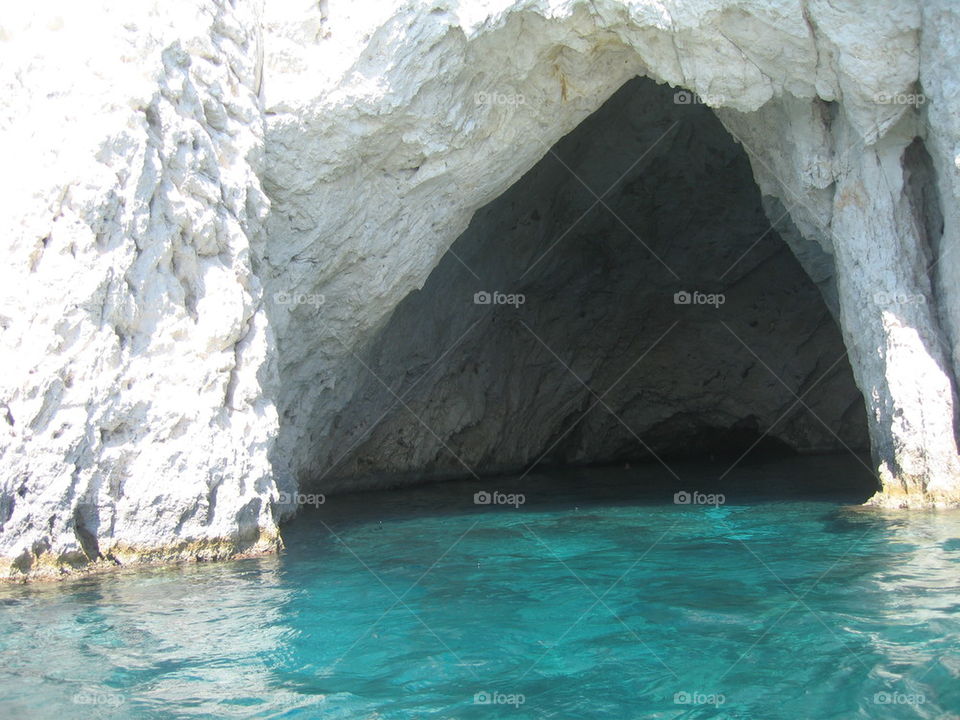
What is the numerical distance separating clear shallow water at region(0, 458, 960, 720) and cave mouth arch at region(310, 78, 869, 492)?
5.27 metres

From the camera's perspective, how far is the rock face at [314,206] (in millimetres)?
7574

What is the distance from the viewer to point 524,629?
5.79 metres

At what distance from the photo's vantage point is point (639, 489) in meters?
14.1

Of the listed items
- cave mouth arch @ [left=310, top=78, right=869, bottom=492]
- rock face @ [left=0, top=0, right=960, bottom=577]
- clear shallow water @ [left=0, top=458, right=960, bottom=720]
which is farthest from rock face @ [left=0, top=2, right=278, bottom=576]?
cave mouth arch @ [left=310, top=78, right=869, bottom=492]

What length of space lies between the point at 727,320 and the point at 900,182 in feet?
27.3

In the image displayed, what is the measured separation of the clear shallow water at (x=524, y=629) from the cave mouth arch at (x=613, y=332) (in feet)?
17.3

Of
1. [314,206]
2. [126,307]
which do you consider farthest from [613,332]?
[126,307]

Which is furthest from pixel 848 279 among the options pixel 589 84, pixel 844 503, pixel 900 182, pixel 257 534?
pixel 257 534

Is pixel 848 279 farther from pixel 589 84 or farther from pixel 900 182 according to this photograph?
pixel 589 84

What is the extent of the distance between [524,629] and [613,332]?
1216 cm

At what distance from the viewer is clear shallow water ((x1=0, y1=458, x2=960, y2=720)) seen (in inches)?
179

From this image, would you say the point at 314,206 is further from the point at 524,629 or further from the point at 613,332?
the point at 613,332

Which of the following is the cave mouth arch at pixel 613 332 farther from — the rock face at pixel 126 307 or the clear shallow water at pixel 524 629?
the clear shallow water at pixel 524 629

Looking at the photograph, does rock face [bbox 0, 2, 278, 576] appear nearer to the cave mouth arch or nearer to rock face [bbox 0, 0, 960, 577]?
rock face [bbox 0, 0, 960, 577]
